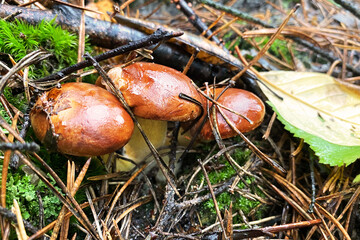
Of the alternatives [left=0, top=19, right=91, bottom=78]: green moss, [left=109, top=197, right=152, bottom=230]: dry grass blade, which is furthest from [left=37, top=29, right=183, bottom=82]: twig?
[left=109, top=197, right=152, bottom=230]: dry grass blade

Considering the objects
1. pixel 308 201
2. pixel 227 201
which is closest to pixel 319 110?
pixel 308 201

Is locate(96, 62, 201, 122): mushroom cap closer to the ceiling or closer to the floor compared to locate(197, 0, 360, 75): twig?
closer to the floor

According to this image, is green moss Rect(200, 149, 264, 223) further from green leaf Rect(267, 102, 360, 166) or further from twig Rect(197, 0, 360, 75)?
twig Rect(197, 0, 360, 75)

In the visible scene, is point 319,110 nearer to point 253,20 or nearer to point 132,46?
point 253,20

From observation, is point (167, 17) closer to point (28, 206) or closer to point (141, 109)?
point (141, 109)

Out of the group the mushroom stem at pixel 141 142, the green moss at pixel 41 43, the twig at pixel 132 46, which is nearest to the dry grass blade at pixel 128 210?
the mushroom stem at pixel 141 142

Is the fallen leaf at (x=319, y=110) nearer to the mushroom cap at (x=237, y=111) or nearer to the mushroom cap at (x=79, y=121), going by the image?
the mushroom cap at (x=237, y=111)

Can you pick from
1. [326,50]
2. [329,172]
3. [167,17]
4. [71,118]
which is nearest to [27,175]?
[71,118]
